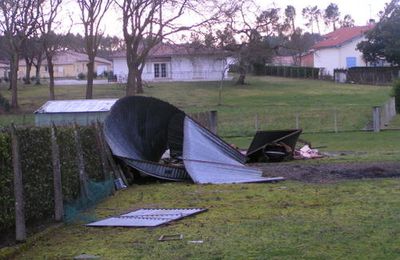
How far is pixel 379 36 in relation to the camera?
72.9 m

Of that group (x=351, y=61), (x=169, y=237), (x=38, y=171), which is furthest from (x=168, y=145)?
(x=351, y=61)

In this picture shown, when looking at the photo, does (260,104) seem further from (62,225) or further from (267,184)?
(62,225)

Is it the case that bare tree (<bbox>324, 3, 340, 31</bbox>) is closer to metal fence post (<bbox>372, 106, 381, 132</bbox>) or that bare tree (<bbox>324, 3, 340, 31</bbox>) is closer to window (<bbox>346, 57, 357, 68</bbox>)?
window (<bbox>346, 57, 357, 68</bbox>)

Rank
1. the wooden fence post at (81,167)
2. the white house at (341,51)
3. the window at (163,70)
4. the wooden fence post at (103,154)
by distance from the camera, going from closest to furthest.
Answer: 1. the wooden fence post at (81,167)
2. the wooden fence post at (103,154)
3. the window at (163,70)
4. the white house at (341,51)

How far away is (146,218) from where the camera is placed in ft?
34.9

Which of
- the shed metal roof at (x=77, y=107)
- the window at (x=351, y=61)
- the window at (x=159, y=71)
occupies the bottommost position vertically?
the shed metal roof at (x=77, y=107)

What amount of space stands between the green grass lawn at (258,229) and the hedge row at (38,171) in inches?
19.1

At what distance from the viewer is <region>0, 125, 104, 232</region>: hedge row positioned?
29.6 feet

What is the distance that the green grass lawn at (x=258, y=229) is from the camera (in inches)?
310

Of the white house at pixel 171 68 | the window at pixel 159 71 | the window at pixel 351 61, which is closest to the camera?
the white house at pixel 171 68

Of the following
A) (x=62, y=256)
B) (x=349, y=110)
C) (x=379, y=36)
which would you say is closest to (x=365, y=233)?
(x=62, y=256)

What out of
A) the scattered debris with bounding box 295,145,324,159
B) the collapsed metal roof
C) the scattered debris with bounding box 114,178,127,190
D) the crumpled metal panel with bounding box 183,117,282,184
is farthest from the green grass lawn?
the scattered debris with bounding box 295,145,324,159

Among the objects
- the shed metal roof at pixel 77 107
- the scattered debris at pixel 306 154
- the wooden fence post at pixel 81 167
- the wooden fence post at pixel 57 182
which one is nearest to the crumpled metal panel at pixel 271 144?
the scattered debris at pixel 306 154

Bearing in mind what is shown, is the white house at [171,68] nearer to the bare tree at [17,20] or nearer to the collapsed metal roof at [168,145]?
the bare tree at [17,20]
